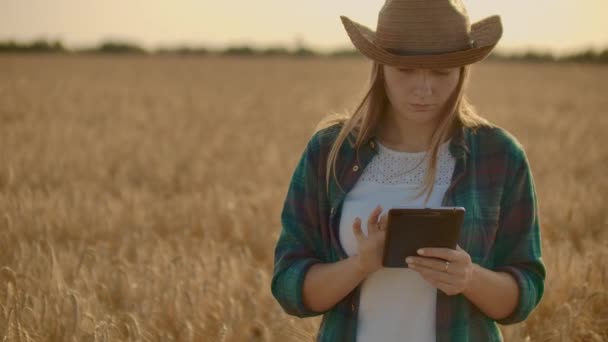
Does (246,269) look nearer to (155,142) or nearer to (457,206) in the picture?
(457,206)

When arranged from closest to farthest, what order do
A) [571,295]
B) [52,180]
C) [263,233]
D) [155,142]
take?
[571,295], [263,233], [52,180], [155,142]

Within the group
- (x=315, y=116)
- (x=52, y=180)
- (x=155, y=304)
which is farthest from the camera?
(x=315, y=116)

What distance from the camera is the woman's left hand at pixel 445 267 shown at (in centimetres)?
192

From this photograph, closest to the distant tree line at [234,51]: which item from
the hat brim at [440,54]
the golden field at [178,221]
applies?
the golden field at [178,221]

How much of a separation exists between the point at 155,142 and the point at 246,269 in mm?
5777

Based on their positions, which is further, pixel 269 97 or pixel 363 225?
pixel 269 97

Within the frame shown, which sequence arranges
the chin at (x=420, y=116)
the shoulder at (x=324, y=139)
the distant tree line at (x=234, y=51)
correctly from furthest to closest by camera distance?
the distant tree line at (x=234, y=51) → the shoulder at (x=324, y=139) → the chin at (x=420, y=116)

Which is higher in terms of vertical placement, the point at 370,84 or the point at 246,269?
the point at 370,84

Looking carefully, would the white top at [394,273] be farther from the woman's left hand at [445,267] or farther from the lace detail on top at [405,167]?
the woman's left hand at [445,267]

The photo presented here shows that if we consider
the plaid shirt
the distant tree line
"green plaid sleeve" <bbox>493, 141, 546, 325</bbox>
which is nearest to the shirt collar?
the plaid shirt

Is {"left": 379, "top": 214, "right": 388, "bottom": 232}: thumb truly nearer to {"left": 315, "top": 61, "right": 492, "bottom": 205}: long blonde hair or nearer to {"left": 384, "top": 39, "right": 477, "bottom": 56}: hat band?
{"left": 315, "top": 61, "right": 492, "bottom": 205}: long blonde hair

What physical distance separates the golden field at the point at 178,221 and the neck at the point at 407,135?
20cm

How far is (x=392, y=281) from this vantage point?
2.12 metres

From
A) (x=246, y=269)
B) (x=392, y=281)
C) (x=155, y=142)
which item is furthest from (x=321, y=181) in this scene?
(x=155, y=142)
